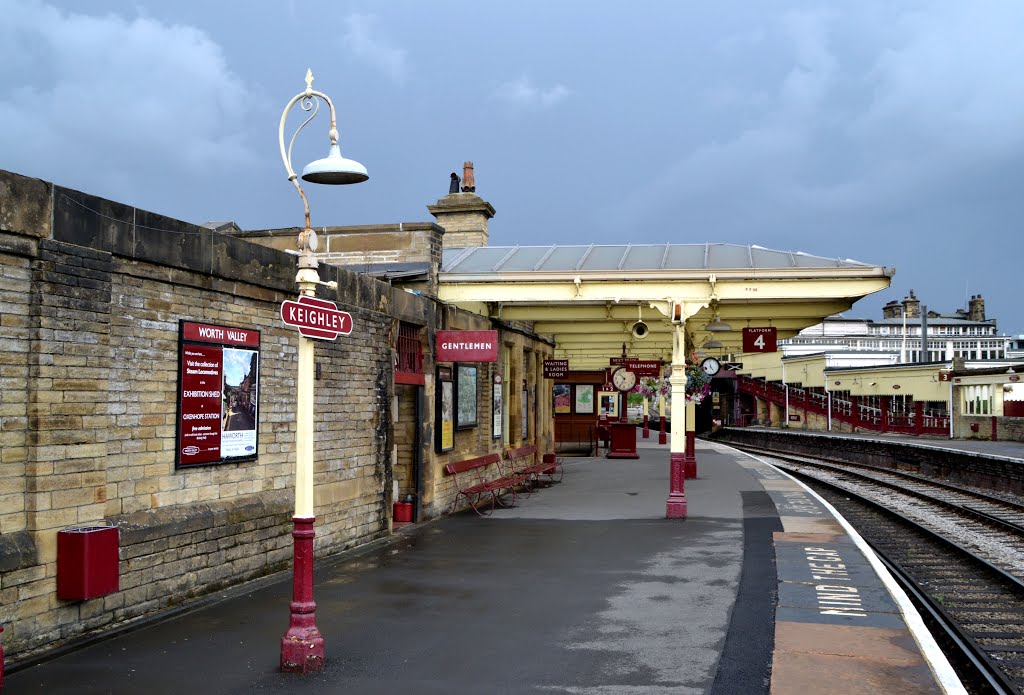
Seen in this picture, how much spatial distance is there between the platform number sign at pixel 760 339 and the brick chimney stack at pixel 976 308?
8680cm

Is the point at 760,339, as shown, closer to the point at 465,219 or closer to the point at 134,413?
the point at 465,219

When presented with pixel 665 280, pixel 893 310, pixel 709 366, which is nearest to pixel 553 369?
pixel 709 366

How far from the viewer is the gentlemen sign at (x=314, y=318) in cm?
628

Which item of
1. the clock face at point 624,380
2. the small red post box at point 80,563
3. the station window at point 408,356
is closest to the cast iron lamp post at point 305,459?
the small red post box at point 80,563

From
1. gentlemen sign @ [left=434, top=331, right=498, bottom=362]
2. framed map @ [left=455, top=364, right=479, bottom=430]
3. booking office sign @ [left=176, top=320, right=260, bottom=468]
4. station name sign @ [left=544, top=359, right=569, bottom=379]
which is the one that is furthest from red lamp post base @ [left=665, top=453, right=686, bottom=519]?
station name sign @ [left=544, top=359, right=569, bottom=379]

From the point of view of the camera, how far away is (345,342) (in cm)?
1155

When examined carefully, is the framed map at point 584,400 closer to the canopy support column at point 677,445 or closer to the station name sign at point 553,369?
the station name sign at point 553,369

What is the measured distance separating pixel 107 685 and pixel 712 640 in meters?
4.34

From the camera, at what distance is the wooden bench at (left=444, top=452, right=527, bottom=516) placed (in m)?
14.9

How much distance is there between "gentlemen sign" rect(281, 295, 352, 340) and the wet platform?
2360 millimetres

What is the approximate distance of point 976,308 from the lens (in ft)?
311

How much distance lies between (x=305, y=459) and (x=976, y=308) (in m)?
101

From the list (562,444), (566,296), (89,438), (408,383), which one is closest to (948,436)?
(562,444)

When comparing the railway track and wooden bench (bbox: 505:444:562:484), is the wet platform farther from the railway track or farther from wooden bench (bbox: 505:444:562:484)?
wooden bench (bbox: 505:444:562:484)
